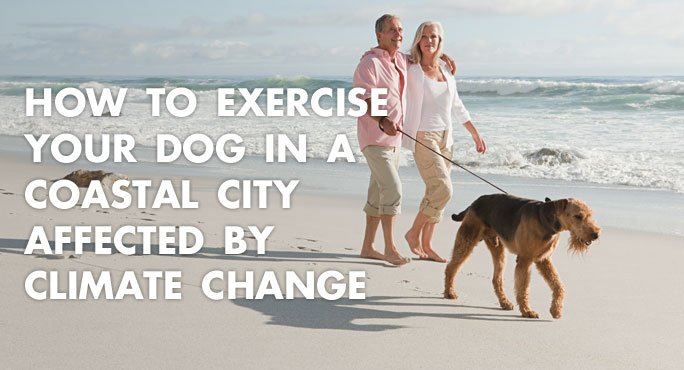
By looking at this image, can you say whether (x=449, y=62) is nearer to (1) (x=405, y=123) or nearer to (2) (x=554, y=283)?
(1) (x=405, y=123)

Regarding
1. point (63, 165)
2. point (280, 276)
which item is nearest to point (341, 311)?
point (280, 276)

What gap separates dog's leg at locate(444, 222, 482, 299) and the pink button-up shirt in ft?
3.71

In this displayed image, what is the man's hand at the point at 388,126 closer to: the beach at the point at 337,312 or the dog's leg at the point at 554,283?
the beach at the point at 337,312

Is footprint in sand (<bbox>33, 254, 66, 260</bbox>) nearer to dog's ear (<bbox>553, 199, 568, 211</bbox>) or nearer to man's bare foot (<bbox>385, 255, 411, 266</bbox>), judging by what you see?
man's bare foot (<bbox>385, 255, 411, 266</bbox>)

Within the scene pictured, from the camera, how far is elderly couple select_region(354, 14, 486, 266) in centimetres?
523

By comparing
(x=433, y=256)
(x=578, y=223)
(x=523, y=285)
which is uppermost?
(x=578, y=223)

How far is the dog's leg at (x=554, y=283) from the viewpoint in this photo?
401 centimetres

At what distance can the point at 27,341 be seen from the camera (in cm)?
337

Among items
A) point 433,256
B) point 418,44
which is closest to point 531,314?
point 433,256

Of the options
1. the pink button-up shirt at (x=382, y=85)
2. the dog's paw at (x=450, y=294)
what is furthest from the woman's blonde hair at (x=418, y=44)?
the dog's paw at (x=450, y=294)

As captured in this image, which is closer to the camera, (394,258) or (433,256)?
(394,258)

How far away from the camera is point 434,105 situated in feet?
18.1

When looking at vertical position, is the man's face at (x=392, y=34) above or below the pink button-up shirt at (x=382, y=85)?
above

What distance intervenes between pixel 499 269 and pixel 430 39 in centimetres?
193
